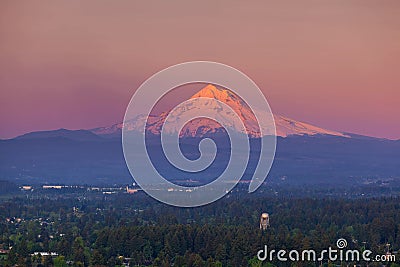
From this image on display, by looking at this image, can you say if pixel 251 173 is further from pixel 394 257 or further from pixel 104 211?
pixel 394 257

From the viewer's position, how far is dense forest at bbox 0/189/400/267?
56.2m

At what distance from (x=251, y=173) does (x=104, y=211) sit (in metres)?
95.6

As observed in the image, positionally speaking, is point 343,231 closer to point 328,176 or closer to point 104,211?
point 104,211

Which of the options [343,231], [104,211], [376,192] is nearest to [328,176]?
[376,192]

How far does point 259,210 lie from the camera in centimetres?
8944

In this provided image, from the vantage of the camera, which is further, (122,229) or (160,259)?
(122,229)

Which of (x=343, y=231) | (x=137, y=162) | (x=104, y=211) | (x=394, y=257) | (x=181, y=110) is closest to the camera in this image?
(x=394, y=257)

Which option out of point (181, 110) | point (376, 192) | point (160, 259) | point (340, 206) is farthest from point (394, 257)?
point (181, 110)

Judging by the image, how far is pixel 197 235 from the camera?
60.2 metres

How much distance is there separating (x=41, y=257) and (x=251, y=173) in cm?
13419

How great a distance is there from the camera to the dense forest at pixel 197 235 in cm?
5619

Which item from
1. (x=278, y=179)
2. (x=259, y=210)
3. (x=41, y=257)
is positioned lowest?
(x=41, y=257)

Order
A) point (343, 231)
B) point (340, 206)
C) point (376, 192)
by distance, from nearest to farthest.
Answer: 1. point (343, 231)
2. point (340, 206)
3. point (376, 192)

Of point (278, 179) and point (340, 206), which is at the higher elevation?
point (278, 179)
